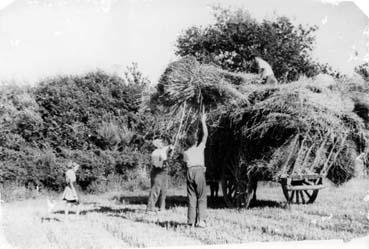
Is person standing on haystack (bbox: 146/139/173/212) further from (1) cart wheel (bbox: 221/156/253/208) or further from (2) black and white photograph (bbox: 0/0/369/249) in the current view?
(1) cart wheel (bbox: 221/156/253/208)

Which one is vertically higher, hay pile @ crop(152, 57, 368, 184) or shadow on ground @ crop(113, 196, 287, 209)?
hay pile @ crop(152, 57, 368, 184)

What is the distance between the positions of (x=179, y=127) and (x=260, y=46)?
8.17m

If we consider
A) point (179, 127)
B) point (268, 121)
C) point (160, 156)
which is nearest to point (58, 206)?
point (160, 156)

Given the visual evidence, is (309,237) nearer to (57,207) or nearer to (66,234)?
(66,234)

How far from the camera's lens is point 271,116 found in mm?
8570

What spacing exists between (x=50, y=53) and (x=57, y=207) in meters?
3.83

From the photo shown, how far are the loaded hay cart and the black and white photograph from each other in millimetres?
24

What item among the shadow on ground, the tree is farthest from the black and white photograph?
the tree

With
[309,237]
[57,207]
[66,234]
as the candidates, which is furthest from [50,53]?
[309,237]

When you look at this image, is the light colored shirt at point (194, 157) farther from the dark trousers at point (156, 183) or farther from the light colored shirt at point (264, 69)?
the light colored shirt at point (264, 69)

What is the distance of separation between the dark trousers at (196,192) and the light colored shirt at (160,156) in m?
1.94

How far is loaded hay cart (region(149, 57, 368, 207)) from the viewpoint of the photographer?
27.3ft

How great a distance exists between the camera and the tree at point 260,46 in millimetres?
13938

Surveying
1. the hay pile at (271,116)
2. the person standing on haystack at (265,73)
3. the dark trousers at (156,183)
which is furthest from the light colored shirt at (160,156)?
the person standing on haystack at (265,73)
